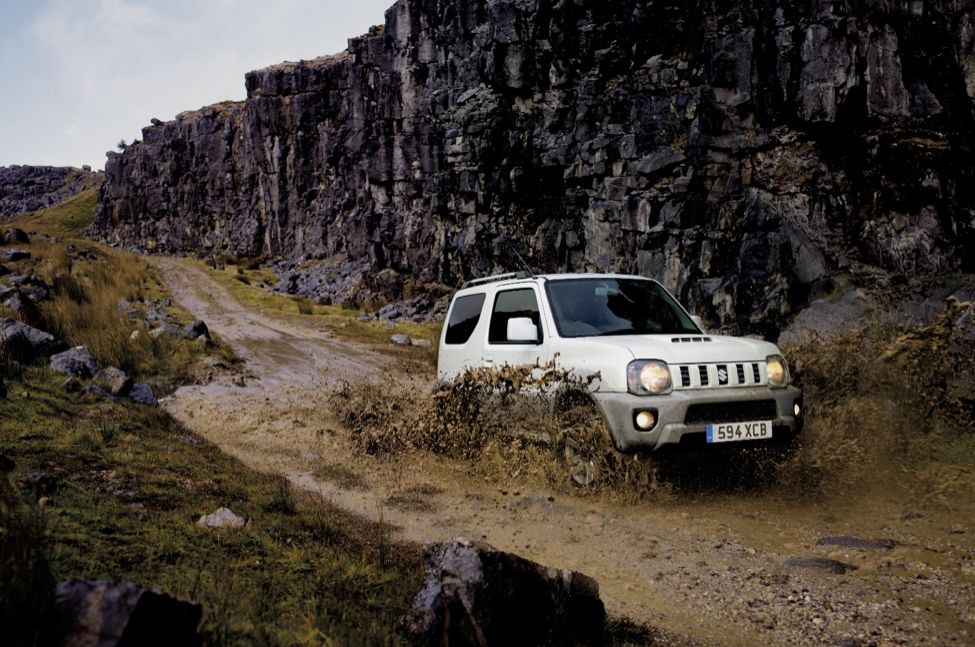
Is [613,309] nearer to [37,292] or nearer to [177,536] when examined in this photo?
[177,536]

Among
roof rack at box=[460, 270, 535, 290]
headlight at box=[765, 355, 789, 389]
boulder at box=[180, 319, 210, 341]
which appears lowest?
headlight at box=[765, 355, 789, 389]

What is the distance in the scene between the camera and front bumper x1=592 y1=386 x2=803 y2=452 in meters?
4.65

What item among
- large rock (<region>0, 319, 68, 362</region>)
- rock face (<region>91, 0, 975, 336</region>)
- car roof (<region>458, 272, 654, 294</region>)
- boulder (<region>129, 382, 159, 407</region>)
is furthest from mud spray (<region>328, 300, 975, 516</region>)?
rock face (<region>91, 0, 975, 336</region>)

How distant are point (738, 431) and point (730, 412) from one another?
0.16 metres

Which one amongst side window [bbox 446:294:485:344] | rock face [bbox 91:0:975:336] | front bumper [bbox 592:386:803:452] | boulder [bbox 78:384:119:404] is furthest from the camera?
rock face [bbox 91:0:975:336]

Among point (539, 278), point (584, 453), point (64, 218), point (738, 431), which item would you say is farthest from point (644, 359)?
point (64, 218)

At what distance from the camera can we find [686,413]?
184 inches

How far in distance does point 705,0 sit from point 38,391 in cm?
1886

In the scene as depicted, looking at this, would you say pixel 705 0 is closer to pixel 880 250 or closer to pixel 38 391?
pixel 880 250

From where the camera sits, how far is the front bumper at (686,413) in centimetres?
465

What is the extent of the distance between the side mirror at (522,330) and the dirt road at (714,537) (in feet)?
4.38

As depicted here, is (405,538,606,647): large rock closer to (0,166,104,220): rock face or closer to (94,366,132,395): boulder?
(94,366,132,395): boulder

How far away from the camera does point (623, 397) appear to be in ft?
15.6

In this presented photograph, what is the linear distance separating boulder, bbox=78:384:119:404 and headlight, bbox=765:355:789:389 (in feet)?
23.0
